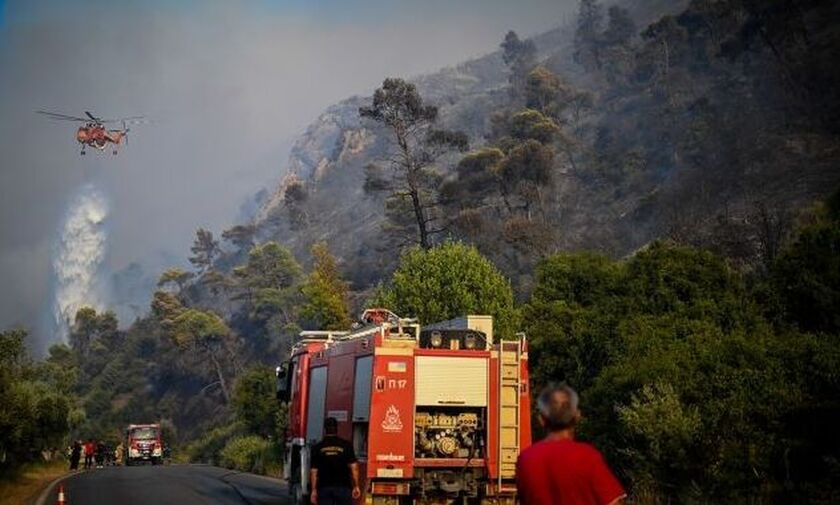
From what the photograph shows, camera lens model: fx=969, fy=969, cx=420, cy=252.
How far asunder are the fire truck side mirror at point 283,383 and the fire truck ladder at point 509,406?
8.08 m

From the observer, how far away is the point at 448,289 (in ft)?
124

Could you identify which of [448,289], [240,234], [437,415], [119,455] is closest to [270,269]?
[240,234]

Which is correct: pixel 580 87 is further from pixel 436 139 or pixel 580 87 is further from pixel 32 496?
pixel 32 496

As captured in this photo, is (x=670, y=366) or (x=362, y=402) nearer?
(x=362, y=402)

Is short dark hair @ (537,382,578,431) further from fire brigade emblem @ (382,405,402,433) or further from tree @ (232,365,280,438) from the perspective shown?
tree @ (232,365,280,438)

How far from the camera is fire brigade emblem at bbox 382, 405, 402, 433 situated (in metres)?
16.2

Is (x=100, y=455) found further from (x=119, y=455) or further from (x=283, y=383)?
(x=283, y=383)

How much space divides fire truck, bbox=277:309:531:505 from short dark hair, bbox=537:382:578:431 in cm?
1062

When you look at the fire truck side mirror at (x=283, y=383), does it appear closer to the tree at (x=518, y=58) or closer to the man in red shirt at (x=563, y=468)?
the man in red shirt at (x=563, y=468)

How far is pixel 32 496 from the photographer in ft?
94.8

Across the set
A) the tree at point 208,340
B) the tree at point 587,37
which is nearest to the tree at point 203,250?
the tree at point 208,340

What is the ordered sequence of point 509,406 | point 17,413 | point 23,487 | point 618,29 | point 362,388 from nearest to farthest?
point 509,406, point 362,388, point 17,413, point 23,487, point 618,29

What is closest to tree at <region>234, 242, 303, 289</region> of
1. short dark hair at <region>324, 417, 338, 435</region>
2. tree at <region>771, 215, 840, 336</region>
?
tree at <region>771, 215, 840, 336</region>

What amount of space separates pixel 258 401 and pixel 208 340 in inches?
2357
